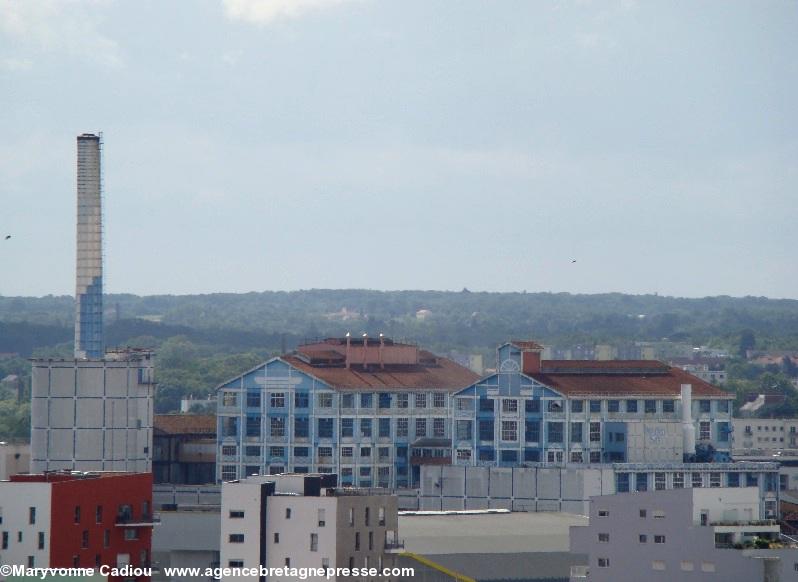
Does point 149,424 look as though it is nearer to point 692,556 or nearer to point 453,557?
point 453,557

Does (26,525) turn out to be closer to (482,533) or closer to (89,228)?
(482,533)

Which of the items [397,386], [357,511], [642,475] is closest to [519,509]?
[642,475]

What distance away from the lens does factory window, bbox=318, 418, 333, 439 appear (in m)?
112

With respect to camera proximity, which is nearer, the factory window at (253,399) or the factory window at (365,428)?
the factory window at (253,399)

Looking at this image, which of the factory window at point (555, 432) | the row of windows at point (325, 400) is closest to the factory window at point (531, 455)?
the factory window at point (555, 432)

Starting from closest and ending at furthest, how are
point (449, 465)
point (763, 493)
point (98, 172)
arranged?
1. point (763, 493)
2. point (449, 465)
3. point (98, 172)

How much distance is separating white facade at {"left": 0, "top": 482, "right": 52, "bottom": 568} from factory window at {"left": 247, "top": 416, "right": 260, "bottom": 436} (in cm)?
4580

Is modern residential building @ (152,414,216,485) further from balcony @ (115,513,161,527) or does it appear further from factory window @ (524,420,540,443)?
balcony @ (115,513,161,527)

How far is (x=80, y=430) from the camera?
10744 centimetres

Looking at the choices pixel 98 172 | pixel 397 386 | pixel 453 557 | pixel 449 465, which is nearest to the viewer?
pixel 453 557

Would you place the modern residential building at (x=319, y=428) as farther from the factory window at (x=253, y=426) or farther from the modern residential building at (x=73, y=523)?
the modern residential building at (x=73, y=523)

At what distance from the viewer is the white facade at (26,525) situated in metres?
64.9

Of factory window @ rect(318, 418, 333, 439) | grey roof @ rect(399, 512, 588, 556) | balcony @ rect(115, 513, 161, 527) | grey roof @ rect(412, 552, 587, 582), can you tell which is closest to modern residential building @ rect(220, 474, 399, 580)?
balcony @ rect(115, 513, 161, 527)

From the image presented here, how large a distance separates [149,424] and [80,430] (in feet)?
11.5
